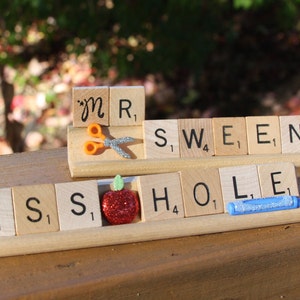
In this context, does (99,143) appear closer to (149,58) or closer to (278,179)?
(278,179)

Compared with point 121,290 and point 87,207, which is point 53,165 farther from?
point 121,290

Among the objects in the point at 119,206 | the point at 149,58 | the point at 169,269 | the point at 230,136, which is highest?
the point at 149,58

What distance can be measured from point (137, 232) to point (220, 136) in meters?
0.26

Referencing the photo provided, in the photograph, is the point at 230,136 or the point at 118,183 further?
the point at 230,136

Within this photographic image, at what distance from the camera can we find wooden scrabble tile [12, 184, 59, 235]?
41.1 inches

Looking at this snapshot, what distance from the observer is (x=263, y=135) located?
124 centimetres

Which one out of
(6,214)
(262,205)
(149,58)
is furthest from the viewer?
(149,58)

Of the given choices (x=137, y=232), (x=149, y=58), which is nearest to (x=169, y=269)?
(x=137, y=232)

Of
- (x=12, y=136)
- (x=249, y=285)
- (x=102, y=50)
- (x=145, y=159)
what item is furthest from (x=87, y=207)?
(x=102, y=50)

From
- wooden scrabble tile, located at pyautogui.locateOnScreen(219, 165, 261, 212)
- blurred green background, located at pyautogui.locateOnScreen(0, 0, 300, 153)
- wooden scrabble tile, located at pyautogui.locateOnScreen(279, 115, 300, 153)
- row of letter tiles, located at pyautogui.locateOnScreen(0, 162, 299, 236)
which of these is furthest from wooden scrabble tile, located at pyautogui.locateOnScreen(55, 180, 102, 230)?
blurred green background, located at pyautogui.locateOnScreen(0, 0, 300, 153)

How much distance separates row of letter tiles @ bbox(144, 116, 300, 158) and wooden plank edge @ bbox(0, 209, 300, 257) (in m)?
0.14

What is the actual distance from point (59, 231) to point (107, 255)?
0.08 metres

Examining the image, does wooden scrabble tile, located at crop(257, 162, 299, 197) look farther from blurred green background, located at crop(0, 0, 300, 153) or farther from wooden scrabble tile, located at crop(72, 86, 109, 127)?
blurred green background, located at crop(0, 0, 300, 153)

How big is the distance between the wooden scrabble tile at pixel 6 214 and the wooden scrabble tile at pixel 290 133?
512 mm
